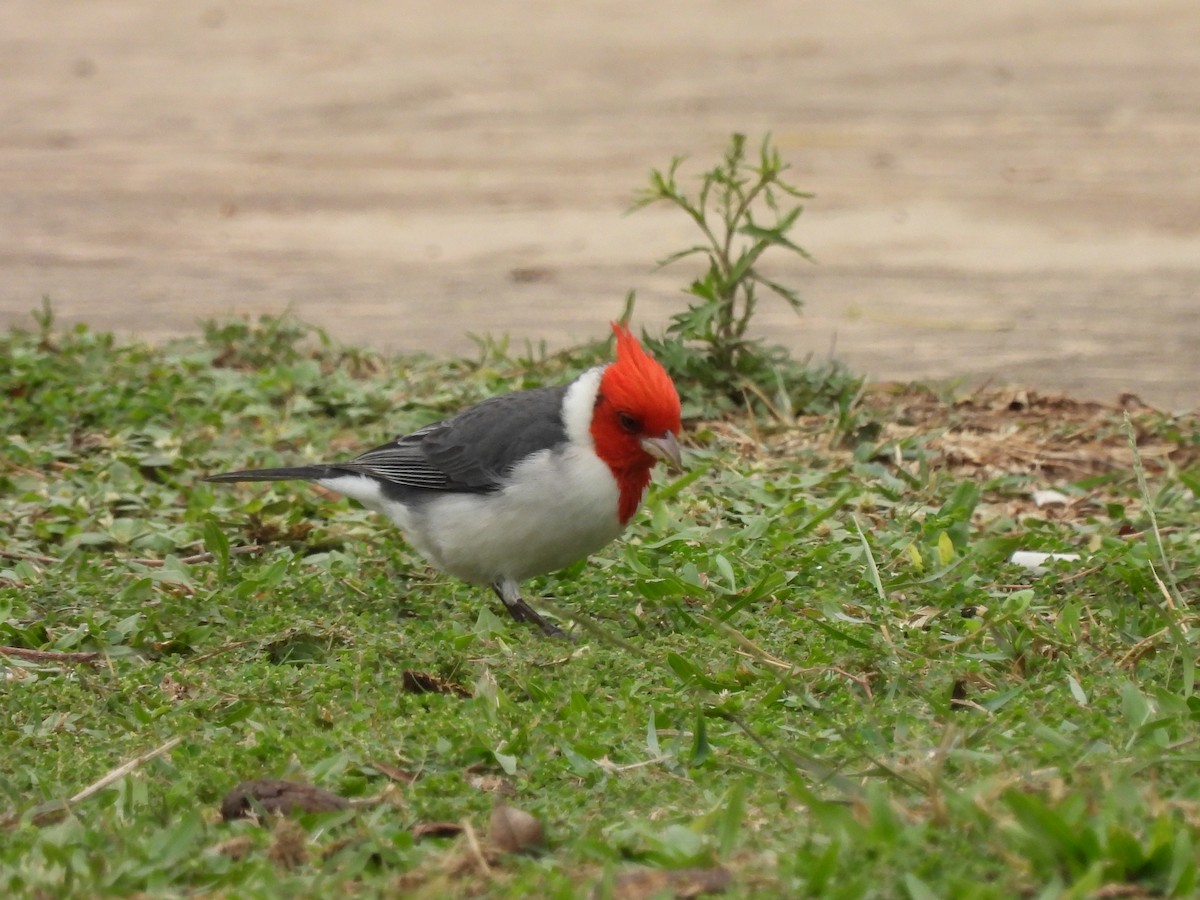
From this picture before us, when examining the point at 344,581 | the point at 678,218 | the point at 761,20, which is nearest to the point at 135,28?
the point at 761,20

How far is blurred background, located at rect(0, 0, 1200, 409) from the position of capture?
7.93 metres

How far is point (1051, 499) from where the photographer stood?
5473mm

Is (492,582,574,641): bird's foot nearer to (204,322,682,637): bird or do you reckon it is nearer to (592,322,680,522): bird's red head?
(204,322,682,637): bird

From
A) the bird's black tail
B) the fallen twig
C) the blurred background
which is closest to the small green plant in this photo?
the blurred background

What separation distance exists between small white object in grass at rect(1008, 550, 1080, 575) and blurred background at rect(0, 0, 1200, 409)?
1.78 meters

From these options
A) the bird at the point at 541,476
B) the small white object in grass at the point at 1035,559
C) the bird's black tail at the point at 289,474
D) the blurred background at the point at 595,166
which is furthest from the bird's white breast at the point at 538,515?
the blurred background at the point at 595,166

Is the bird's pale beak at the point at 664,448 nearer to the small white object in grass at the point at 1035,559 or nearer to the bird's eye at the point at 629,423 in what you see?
the bird's eye at the point at 629,423

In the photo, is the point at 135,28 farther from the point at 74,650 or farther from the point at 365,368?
the point at 74,650

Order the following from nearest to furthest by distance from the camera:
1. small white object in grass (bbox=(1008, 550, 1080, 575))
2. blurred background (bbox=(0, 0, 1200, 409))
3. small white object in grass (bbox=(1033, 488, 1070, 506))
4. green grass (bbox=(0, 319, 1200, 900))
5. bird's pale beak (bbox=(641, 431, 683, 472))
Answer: green grass (bbox=(0, 319, 1200, 900))
bird's pale beak (bbox=(641, 431, 683, 472))
small white object in grass (bbox=(1008, 550, 1080, 575))
small white object in grass (bbox=(1033, 488, 1070, 506))
blurred background (bbox=(0, 0, 1200, 409))

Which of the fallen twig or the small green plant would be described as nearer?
the fallen twig

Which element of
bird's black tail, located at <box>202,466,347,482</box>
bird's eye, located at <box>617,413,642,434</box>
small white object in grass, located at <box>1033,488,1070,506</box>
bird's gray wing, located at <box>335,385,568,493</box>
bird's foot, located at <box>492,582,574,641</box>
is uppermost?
bird's eye, located at <box>617,413,642,434</box>

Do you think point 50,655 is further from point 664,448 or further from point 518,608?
point 664,448

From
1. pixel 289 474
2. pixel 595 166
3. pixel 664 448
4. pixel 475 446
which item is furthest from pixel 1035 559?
pixel 595 166

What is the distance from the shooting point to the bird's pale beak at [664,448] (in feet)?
14.7
